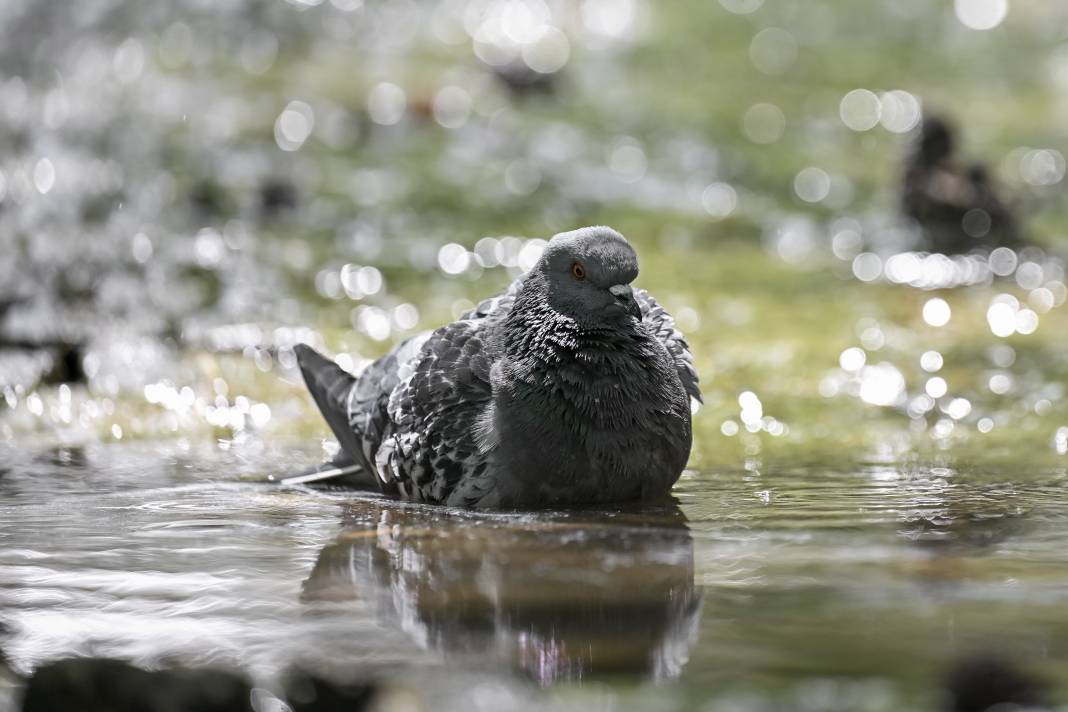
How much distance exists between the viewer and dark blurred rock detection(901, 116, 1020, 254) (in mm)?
11500

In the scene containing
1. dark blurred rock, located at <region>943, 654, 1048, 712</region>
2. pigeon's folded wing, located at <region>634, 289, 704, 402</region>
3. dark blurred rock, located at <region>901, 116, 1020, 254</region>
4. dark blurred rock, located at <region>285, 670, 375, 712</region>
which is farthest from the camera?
dark blurred rock, located at <region>901, 116, 1020, 254</region>

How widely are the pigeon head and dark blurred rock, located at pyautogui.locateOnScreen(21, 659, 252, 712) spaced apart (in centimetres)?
240

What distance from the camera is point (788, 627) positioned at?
11.2 feet

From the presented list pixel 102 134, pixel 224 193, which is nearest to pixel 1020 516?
pixel 224 193

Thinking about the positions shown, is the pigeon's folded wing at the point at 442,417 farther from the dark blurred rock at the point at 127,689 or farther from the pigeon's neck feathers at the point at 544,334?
the dark blurred rock at the point at 127,689

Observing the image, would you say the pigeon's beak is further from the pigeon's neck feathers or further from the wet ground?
the wet ground

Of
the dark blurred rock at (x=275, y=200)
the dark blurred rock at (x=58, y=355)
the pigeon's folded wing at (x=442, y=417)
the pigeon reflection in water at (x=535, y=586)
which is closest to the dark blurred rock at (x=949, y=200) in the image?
the dark blurred rock at (x=275, y=200)

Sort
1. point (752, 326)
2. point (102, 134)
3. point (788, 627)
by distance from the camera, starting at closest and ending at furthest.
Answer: point (788, 627) → point (752, 326) → point (102, 134)

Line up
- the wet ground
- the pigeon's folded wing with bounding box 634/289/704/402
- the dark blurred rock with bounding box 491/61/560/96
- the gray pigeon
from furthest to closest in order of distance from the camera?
the dark blurred rock with bounding box 491/61/560/96 < the pigeon's folded wing with bounding box 634/289/704/402 < the gray pigeon < the wet ground

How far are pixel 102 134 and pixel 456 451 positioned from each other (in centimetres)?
904

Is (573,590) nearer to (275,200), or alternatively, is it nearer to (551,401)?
(551,401)

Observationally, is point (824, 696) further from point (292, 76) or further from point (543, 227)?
point (292, 76)

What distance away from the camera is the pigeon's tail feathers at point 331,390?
6.04 meters

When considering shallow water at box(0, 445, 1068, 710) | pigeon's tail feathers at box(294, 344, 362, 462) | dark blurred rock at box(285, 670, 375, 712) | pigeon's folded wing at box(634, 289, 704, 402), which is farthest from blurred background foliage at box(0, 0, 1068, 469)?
dark blurred rock at box(285, 670, 375, 712)
